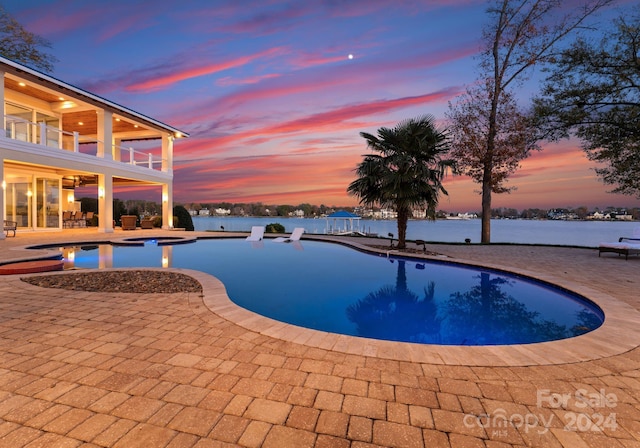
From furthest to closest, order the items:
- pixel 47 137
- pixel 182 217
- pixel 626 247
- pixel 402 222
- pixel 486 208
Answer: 1. pixel 182 217
2. pixel 47 137
3. pixel 486 208
4. pixel 402 222
5. pixel 626 247

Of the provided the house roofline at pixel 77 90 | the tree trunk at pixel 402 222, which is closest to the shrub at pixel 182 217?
the house roofline at pixel 77 90

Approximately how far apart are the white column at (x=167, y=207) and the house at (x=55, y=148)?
3.2 inches

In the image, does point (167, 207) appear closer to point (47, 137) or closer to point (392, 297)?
point (47, 137)

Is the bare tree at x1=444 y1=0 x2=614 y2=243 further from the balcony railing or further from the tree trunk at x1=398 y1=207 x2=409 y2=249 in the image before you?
the balcony railing

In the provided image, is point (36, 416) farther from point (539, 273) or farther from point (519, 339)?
point (539, 273)

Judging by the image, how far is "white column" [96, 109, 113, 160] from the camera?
17.7m

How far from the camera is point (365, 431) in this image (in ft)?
6.79

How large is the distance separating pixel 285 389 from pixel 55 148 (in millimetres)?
19172

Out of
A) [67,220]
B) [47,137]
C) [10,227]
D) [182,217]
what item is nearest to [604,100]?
[182,217]

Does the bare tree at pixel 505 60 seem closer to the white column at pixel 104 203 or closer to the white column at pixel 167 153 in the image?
the white column at pixel 167 153

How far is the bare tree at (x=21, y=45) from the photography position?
2302 cm

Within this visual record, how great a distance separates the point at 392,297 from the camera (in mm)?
7508

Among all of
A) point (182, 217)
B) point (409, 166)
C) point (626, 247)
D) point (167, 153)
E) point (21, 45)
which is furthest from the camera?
point (182, 217)

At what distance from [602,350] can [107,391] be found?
509 centimetres
